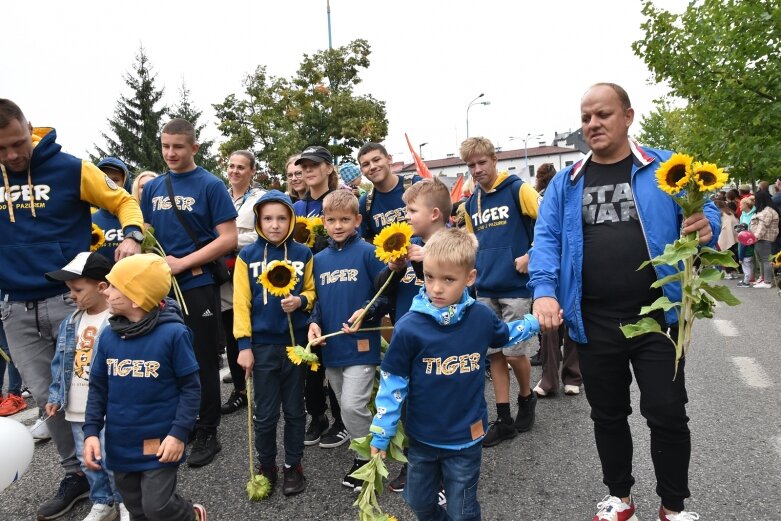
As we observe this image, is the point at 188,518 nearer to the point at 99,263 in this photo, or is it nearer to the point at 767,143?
the point at 99,263

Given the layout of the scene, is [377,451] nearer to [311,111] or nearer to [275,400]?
[275,400]

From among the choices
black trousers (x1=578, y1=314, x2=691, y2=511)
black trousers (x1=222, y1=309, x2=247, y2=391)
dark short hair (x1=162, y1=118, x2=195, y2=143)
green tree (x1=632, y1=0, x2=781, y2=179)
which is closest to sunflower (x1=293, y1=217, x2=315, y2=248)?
dark short hair (x1=162, y1=118, x2=195, y2=143)

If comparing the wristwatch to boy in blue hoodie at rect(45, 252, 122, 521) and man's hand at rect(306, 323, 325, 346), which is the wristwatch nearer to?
boy in blue hoodie at rect(45, 252, 122, 521)

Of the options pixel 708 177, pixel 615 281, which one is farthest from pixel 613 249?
pixel 708 177

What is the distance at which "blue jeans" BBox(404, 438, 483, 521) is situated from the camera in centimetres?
250

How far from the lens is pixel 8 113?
10.4ft

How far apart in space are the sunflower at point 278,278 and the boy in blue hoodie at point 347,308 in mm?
268

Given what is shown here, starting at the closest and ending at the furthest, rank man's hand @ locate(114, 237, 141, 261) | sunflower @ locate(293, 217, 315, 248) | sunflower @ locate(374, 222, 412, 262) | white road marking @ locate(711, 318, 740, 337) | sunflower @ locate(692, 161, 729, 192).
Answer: sunflower @ locate(692, 161, 729, 192) < sunflower @ locate(374, 222, 412, 262) < man's hand @ locate(114, 237, 141, 261) < sunflower @ locate(293, 217, 315, 248) < white road marking @ locate(711, 318, 740, 337)

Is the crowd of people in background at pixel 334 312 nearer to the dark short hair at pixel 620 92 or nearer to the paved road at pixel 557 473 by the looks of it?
the dark short hair at pixel 620 92

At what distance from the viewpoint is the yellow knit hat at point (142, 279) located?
2.66 metres

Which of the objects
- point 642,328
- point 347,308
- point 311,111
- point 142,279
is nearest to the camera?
point 642,328

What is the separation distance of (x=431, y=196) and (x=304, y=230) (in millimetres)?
1411

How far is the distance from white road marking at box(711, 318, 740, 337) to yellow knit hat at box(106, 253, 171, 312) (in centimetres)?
765

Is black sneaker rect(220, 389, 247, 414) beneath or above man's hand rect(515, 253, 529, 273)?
beneath
